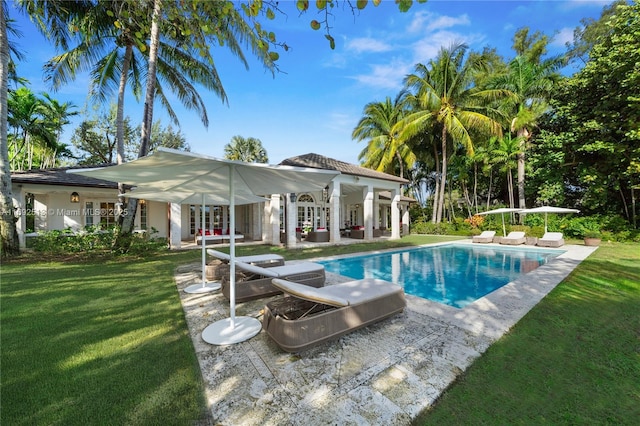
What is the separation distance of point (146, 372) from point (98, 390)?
42 cm

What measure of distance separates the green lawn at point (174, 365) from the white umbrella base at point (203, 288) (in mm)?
341

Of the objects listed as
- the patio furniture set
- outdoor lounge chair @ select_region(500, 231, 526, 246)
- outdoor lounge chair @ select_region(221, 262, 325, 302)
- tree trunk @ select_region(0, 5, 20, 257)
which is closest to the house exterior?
tree trunk @ select_region(0, 5, 20, 257)

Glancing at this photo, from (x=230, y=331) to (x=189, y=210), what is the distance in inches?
632

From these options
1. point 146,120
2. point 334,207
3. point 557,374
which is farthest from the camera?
point 334,207

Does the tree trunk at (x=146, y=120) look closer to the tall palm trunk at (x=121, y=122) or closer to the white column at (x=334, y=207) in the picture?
the tall palm trunk at (x=121, y=122)

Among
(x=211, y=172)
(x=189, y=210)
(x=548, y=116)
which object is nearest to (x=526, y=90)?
(x=548, y=116)

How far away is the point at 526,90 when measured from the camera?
19.6 m

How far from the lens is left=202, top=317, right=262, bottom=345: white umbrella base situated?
369cm

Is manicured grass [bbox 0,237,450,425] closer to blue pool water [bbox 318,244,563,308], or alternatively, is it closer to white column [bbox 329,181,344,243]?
blue pool water [bbox 318,244,563,308]

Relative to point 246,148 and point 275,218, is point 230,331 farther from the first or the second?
point 246,148

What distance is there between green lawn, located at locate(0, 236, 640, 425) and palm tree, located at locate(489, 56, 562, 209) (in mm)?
18153

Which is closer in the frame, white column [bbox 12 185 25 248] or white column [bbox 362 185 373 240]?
white column [bbox 12 185 25 248]

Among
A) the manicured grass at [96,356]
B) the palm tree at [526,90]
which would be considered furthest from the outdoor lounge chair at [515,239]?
the manicured grass at [96,356]

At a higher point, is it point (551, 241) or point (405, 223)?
point (405, 223)
